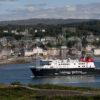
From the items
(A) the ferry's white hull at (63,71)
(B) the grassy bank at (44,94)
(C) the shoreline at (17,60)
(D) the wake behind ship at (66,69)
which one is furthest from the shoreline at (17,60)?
(B) the grassy bank at (44,94)

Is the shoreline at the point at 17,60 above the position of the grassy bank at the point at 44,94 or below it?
below

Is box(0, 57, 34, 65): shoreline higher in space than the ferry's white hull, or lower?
lower

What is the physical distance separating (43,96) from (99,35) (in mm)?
178875

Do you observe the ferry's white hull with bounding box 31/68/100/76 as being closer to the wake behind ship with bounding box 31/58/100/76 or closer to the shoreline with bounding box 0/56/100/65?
the wake behind ship with bounding box 31/58/100/76

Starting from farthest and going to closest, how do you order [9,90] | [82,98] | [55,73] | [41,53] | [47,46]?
[47,46] < [41,53] < [55,73] < [9,90] < [82,98]

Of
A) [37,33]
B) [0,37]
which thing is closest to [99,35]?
[37,33]

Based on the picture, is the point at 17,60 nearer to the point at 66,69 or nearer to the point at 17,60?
the point at 17,60

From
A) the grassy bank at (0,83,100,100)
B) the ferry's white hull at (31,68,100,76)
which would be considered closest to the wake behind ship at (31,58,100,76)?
the ferry's white hull at (31,68,100,76)

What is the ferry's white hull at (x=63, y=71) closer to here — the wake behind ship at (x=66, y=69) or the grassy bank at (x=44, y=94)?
the wake behind ship at (x=66, y=69)

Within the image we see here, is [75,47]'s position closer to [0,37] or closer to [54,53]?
[54,53]

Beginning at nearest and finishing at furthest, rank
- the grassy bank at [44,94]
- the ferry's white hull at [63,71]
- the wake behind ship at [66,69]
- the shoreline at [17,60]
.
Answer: the grassy bank at [44,94]
the ferry's white hull at [63,71]
the wake behind ship at [66,69]
the shoreline at [17,60]

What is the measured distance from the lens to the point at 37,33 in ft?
643

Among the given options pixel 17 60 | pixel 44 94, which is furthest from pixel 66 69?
pixel 17 60

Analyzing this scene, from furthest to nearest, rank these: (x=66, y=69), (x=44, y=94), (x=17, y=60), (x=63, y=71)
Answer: (x=17, y=60) < (x=66, y=69) < (x=63, y=71) < (x=44, y=94)
